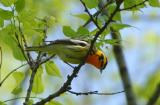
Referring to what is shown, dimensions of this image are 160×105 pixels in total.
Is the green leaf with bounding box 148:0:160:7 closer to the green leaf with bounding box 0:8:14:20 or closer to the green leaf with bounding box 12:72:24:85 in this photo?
the green leaf with bounding box 0:8:14:20

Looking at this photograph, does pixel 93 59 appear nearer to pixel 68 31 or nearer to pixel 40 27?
pixel 40 27

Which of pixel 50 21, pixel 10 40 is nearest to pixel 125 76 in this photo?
pixel 50 21

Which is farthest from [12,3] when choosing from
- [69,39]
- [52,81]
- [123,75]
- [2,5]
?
[52,81]

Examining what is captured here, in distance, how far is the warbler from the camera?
13.4 feet

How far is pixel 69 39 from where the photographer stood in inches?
160

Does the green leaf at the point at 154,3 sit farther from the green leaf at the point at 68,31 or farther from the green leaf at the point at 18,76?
the green leaf at the point at 18,76

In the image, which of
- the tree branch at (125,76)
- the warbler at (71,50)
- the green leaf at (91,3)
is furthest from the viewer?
the tree branch at (125,76)

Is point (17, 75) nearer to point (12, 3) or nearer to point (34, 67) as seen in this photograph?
point (34, 67)

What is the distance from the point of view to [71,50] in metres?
4.30

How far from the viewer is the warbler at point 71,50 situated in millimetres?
4096

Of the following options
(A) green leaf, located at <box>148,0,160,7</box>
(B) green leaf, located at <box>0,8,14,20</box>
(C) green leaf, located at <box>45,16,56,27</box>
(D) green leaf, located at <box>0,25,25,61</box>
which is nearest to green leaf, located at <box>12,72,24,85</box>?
(D) green leaf, located at <box>0,25,25,61</box>

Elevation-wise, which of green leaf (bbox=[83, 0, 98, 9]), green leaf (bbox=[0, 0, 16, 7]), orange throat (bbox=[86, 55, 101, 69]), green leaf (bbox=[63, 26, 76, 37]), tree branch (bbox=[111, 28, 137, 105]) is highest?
green leaf (bbox=[0, 0, 16, 7])

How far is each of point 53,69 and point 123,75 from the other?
112 inches

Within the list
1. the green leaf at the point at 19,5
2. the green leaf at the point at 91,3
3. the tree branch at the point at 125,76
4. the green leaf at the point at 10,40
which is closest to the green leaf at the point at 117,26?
the green leaf at the point at 91,3
